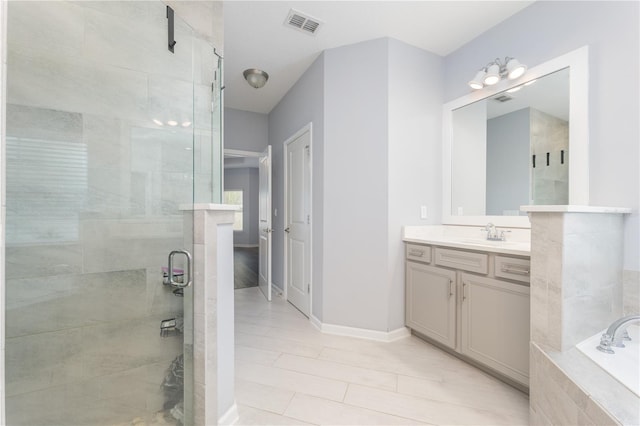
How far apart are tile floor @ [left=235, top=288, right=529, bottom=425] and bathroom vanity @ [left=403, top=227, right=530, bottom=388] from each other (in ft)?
0.53

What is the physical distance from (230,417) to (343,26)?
9.29 feet

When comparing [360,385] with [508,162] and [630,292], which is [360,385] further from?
[508,162]

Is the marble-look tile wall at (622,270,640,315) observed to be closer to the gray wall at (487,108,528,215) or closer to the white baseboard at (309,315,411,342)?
the gray wall at (487,108,528,215)

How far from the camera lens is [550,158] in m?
1.96

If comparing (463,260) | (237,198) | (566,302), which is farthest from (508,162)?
(237,198)

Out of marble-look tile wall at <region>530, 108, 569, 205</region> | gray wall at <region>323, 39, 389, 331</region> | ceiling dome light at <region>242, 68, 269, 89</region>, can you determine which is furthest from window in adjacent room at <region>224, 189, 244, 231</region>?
marble-look tile wall at <region>530, 108, 569, 205</region>

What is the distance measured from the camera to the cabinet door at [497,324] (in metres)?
1.63

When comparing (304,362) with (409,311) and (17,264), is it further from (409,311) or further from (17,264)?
(17,264)

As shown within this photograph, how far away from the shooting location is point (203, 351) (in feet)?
4.15

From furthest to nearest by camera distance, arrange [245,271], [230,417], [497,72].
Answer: [245,271] → [497,72] → [230,417]

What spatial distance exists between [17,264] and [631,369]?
104 inches

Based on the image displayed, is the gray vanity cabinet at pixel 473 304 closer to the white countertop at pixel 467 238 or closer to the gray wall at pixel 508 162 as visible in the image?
A: the white countertop at pixel 467 238

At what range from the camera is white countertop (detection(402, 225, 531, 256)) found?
1797 mm

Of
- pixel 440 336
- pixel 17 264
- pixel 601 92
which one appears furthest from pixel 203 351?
pixel 601 92
